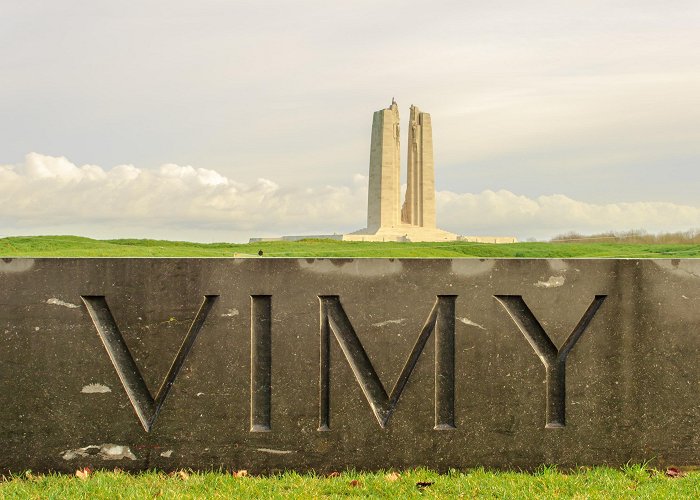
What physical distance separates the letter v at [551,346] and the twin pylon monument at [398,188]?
38956 mm

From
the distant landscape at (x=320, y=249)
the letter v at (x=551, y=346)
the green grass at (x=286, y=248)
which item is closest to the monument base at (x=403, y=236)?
the distant landscape at (x=320, y=249)

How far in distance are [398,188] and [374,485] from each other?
149 feet

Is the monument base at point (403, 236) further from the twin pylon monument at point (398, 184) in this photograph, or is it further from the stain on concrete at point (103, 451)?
the stain on concrete at point (103, 451)

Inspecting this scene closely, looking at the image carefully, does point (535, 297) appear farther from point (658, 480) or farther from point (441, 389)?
point (658, 480)

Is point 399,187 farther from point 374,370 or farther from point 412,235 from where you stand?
point 374,370

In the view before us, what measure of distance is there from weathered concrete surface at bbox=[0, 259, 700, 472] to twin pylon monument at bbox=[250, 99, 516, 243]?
1536 inches

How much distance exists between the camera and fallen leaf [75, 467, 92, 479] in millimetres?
5221

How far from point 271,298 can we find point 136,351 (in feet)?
3.38

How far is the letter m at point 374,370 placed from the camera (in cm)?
534

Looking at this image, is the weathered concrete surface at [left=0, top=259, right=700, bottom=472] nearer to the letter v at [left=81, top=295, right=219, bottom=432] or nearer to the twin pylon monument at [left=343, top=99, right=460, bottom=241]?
the letter v at [left=81, top=295, right=219, bottom=432]

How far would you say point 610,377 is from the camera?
546 centimetres

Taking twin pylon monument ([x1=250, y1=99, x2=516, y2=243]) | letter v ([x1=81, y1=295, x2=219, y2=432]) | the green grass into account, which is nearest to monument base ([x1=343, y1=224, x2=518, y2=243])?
twin pylon monument ([x1=250, y1=99, x2=516, y2=243])

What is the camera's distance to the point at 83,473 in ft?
17.3

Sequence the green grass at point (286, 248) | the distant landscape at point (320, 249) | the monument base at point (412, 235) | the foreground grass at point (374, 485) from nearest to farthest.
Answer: the foreground grass at point (374, 485) → the distant landscape at point (320, 249) → the green grass at point (286, 248) → the monument base at point (412, 235)
